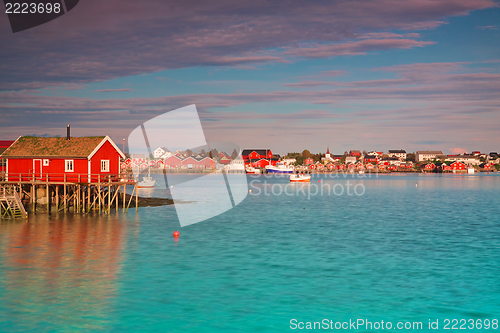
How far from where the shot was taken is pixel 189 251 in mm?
34531

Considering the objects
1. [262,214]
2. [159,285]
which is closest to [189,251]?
[159,285]

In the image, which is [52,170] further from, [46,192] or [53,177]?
[46,192]

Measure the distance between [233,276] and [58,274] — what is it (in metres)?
9.83

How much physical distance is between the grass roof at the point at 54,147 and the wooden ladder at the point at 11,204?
4558mm

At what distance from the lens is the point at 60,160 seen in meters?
50.5

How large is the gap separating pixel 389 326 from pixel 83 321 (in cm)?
1263

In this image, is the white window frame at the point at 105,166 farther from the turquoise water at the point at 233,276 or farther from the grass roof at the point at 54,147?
the turquoise water at the point at 233,276

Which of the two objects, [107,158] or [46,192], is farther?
[46,192]

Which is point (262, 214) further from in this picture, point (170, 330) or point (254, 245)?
point (170, 330)

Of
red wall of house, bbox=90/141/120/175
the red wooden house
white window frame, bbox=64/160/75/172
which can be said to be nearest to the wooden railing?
the red wooden house

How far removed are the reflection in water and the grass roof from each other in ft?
30.6

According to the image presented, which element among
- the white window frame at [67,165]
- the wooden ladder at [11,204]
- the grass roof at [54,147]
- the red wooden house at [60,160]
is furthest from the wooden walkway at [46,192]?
the grass roof at [54,147]

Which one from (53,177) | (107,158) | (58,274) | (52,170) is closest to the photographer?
(58,274)

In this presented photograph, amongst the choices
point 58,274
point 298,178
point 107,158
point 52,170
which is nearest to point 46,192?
point 52,170
